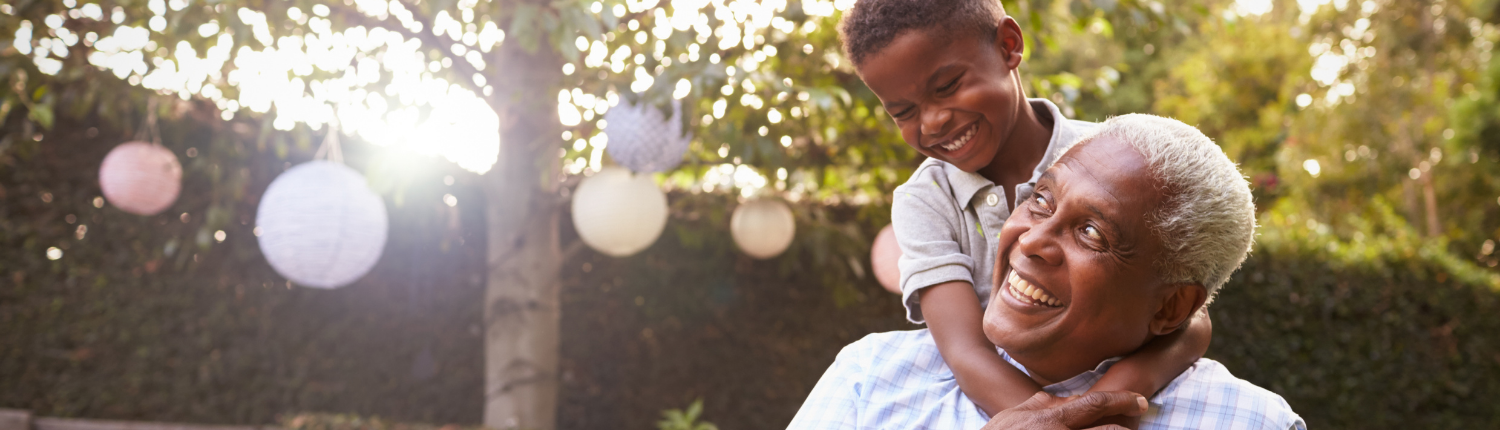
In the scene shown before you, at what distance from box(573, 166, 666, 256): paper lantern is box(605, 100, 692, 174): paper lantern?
0.24 m

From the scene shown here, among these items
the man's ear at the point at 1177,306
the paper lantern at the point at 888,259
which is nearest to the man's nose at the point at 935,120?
the man's ear at the point at 1177,306

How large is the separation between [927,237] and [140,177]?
4.79 m

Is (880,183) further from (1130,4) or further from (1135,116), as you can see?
(1135,116)

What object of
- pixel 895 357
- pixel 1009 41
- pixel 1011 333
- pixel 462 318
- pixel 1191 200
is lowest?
pixel 462 318

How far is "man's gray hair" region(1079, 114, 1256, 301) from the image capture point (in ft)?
3.87

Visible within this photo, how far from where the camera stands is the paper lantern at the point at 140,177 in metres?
4.56

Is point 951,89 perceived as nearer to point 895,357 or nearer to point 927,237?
point 927,237

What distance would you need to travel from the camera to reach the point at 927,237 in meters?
1.57

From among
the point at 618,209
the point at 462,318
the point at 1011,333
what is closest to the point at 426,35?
the point at 618,209

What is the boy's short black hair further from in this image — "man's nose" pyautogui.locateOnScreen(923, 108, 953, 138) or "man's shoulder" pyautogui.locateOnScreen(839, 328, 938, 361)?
"man's shoulder" pyautogui.locateOnScreen(839, 328, 938, 361)

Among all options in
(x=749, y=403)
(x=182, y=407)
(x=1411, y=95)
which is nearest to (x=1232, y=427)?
(x=749, y=403)

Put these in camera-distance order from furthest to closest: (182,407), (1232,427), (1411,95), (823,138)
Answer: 1. (1411,95)
2. (182,407)
3. (823,138)
4. (1232,427)

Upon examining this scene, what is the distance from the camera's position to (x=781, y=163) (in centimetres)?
379

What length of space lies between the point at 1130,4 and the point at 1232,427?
9.79 ft
